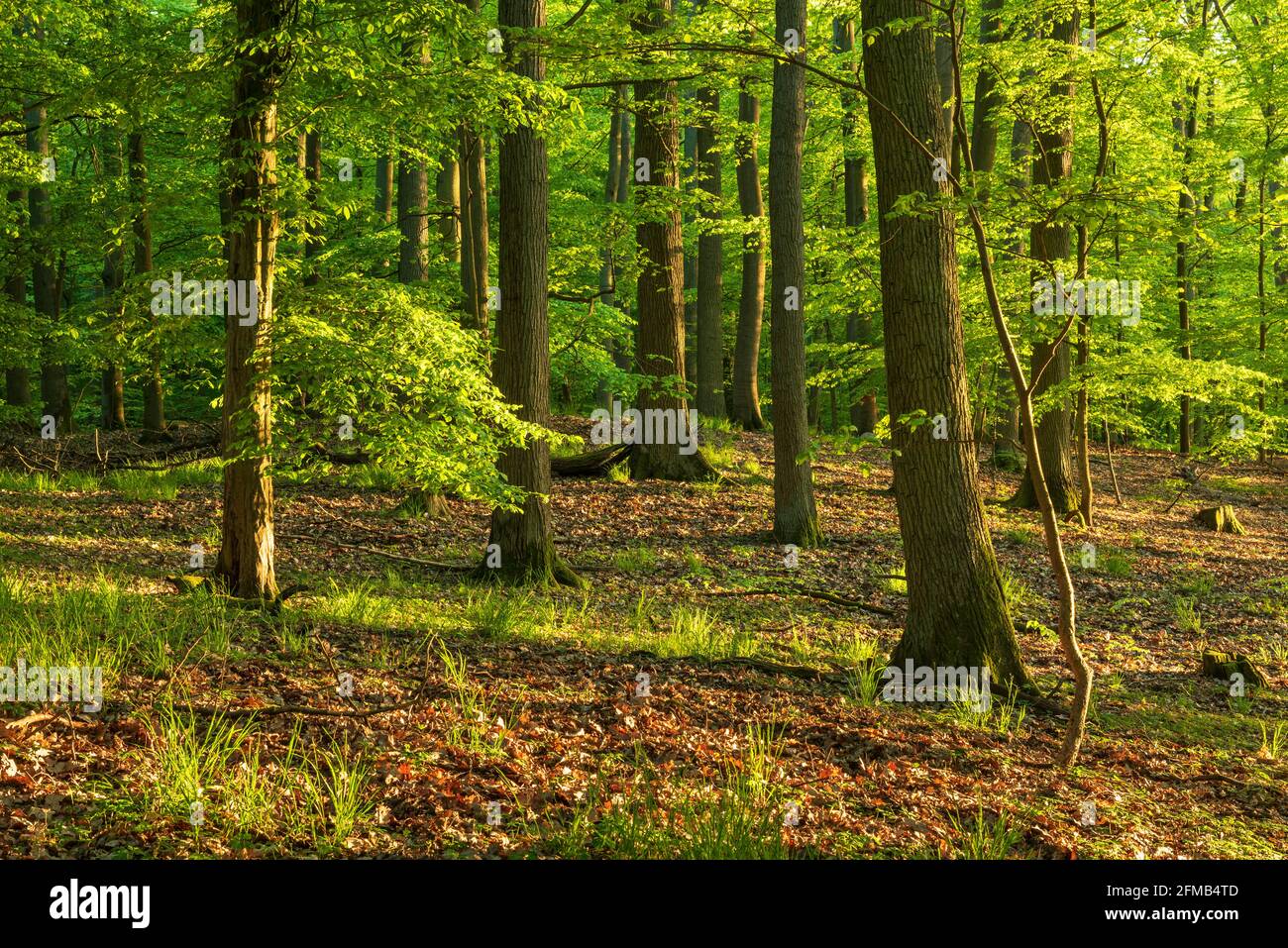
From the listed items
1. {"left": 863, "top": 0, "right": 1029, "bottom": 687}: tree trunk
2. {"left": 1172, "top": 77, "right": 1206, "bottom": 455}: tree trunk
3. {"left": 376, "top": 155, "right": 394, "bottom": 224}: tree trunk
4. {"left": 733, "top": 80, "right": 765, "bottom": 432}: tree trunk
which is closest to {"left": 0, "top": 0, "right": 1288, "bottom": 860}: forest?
{"left": 863, "top": 0, "right": 1029, "bottom": 687}: tree trunk

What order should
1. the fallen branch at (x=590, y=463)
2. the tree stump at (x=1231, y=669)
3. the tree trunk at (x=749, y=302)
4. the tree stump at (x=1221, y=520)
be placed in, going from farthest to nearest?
the tree trunk at (x=749, y=302) → the tree stump at (x=1221, y=520) → the fallen branch at (x=590, y=463) → the tree stump at (x=1231, y=669)

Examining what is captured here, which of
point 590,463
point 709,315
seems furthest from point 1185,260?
point 590,463

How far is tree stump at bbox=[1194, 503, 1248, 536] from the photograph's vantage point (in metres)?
14.8

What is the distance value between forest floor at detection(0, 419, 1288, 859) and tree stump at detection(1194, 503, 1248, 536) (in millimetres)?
4248

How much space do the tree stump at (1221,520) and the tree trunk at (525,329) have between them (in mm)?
11401

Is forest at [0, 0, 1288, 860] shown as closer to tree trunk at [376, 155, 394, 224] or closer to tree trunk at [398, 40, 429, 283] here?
tree trunk at [398, 40, 429, 283]

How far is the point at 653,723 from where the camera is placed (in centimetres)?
533

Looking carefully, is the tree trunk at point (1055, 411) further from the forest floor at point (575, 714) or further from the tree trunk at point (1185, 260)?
the forest floor at point (575, 714)

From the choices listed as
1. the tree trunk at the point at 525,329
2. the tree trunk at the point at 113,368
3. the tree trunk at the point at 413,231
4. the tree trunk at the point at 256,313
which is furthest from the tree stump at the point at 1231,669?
the tree trunk at the point at 113,368

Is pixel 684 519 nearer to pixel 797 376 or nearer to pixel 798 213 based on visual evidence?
pixel 797 376

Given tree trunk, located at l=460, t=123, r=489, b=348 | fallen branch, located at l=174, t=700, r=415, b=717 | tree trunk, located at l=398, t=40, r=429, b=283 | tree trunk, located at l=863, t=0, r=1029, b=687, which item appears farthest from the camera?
tree trunk, located at l=398, t=40, r=429, b=283

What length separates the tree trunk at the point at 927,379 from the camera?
6.03 meters

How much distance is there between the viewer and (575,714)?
5.34 meters

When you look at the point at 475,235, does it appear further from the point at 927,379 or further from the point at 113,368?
the point at 113,368
